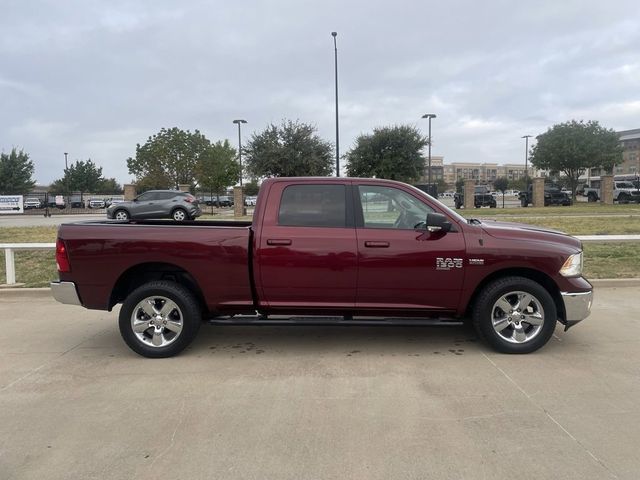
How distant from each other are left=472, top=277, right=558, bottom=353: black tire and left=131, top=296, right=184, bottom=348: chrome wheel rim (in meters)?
3.06

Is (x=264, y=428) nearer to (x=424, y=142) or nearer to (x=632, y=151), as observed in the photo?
(x=424, y=142)

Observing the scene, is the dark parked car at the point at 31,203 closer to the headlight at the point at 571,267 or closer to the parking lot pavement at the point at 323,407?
the parking lot pavement at the point at 323,407

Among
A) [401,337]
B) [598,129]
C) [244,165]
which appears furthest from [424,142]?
[401,337]

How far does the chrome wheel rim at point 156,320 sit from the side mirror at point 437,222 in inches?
104

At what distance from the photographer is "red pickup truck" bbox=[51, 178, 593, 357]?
5.10 metres

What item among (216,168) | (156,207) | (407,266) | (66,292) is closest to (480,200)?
(156,207)

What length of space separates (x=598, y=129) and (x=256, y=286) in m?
48.9

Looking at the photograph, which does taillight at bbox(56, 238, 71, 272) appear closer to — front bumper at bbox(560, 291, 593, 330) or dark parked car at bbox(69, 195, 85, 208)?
front bumper at bbox(560, 291, 593, 330)

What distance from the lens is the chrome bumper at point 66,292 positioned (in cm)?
532

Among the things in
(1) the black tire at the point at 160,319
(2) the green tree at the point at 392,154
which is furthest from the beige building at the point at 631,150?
(1) the black tire at the point at 160,319

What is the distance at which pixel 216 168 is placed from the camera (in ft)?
183

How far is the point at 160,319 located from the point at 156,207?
17850 mm

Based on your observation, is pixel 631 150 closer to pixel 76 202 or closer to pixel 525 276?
pixel 76 202

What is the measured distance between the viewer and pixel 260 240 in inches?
203
